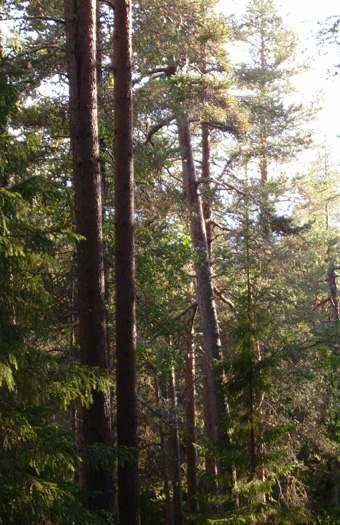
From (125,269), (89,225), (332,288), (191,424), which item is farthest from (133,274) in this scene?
(332,288)

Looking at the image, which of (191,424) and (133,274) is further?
(191,424)

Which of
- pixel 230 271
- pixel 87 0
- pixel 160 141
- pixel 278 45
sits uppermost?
pixel 278 45

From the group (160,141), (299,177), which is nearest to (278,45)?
(299,177)

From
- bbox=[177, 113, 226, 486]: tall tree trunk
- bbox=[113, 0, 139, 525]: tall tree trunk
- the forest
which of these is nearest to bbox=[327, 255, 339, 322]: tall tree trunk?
the forest

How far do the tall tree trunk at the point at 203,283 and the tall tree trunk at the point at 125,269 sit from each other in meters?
4.27

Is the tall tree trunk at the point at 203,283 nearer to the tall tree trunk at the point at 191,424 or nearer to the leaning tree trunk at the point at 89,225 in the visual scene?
the tall tree trunk at the point at 191,424

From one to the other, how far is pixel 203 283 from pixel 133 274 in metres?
5.80

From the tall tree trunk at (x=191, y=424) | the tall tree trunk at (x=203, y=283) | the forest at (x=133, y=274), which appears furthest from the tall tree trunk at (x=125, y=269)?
the tall tree trunk at (x=191, y=424)

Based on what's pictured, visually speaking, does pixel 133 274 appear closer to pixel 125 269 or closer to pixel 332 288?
pixel 125 269

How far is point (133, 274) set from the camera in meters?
8.25

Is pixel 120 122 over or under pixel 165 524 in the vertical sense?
over

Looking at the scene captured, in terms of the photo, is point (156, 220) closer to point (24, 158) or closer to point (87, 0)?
point (87, 0)

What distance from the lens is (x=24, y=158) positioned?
18.4ft

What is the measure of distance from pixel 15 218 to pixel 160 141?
9242mm
